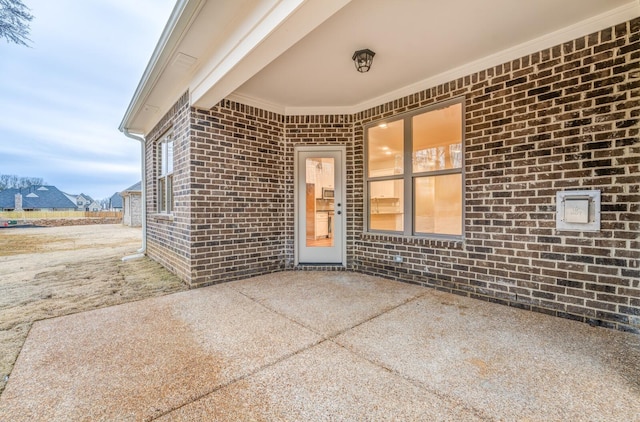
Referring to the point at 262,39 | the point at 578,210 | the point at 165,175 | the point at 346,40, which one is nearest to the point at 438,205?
the point at 578,210

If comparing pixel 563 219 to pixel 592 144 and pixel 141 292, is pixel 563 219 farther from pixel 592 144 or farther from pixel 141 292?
pixel 141 292

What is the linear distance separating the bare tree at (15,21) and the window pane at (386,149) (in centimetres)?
484

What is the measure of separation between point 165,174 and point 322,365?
4.72m

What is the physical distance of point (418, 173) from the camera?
3854 mm

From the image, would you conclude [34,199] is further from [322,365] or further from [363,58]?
[322,365]

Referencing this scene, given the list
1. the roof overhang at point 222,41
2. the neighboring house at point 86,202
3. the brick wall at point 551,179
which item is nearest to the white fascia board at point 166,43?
the roof overhang at point 222,41

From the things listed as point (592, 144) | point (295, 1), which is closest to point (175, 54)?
point (295, 1)

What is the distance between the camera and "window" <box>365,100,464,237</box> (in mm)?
3541

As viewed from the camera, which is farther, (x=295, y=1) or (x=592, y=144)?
(x=592, y=144)

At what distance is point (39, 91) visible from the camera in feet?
58.5

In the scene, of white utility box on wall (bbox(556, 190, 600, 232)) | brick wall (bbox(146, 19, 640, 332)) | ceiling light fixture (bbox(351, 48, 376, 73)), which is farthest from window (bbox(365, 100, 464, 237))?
ceiling light fixture (bbox(351, 48, 376, 73))

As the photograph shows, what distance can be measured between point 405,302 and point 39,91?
86.0 ft

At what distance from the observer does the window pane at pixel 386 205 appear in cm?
407

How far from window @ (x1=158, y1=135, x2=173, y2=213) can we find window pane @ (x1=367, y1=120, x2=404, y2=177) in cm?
354
